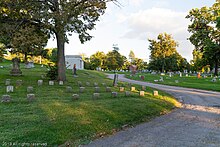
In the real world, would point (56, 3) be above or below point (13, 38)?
above

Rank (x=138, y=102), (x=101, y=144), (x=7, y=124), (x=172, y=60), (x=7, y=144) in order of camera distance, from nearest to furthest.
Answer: (x=7, y=144) < (x=101, y=144) < (x=7, y=124) < (x=138, y=102) < (x=172, y=60)

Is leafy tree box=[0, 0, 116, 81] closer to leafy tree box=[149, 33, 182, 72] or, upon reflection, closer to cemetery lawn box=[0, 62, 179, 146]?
cemetery lawn box=[0, 62, 179, 146]

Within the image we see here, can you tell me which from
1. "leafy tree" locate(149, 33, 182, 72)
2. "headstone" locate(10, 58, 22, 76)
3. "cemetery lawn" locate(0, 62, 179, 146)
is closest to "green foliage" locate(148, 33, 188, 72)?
"leafy tree" locate(149, 33, 182, 72)

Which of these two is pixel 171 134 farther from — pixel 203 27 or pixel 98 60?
pixel 98 60

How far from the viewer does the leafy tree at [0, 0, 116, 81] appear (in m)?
14.9

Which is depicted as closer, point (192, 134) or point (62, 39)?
point (192, 134)

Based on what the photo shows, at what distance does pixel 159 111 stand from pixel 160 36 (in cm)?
6182

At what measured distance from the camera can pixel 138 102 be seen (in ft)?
37.4

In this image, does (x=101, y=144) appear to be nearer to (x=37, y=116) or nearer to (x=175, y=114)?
(x=37, y=116)

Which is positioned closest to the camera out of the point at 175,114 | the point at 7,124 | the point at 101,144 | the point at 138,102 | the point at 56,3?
the point at 101,144

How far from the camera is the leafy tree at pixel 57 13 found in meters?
14.9

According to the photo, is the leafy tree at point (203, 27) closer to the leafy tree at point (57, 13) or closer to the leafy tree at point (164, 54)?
the leafy tree at point (164, 54)

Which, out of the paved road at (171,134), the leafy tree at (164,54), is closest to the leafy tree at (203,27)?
the leafy tree at (164,54)

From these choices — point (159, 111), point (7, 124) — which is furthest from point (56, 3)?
point (7, 124)
